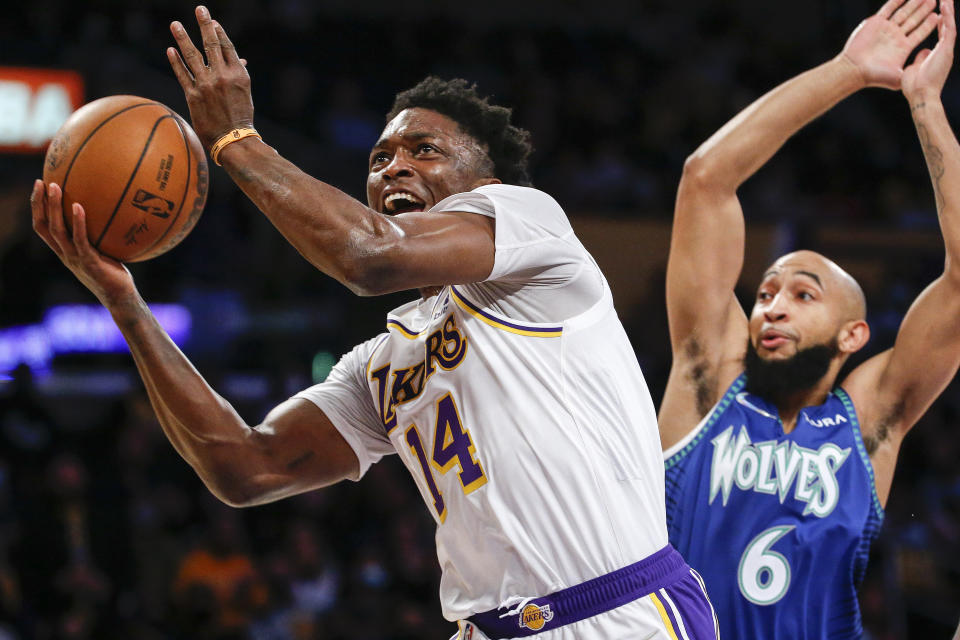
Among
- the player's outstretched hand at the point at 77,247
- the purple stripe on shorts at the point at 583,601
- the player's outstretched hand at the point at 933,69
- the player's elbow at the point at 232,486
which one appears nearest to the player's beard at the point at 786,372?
the player's outstretched hand at the point at 933,69

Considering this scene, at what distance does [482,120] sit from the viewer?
3217 mm

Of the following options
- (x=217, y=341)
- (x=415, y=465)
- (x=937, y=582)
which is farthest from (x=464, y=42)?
(x=415, y=465)

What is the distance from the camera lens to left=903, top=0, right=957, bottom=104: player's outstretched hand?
3.69m

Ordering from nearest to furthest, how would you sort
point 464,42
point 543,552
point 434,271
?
point 434,271, point 543,552, point 464,42

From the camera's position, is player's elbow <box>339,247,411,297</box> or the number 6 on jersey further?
the number 6 on jersey

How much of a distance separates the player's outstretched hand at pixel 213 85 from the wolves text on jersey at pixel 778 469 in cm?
203

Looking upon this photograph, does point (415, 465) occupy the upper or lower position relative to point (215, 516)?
upper

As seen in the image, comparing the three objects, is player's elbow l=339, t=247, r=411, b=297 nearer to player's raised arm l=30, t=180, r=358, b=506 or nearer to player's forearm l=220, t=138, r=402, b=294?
player's forearm l=220, t=138, r=402, b=294

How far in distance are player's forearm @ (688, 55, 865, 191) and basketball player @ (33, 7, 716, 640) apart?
1.10 m

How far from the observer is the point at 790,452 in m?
3.68

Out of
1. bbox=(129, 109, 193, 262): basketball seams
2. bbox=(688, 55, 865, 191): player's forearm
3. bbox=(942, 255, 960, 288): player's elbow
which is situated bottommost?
bbox=(942, 255, 960, 288): player's elbow

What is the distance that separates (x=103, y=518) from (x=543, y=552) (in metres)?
5.93

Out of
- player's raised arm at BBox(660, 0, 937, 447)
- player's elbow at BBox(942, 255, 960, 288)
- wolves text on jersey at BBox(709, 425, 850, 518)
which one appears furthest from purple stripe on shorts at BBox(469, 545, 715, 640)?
player's elbow at BBox(942, 255, 960, 288)

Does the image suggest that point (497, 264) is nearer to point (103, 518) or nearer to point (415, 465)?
point (415, 465)
